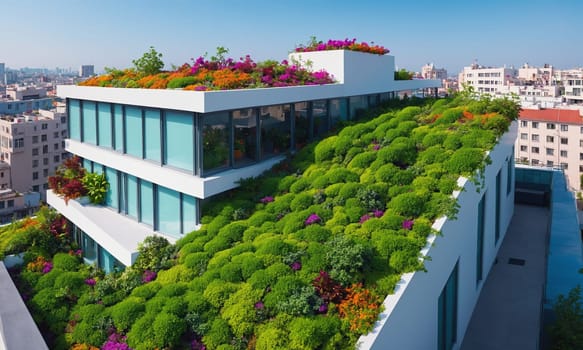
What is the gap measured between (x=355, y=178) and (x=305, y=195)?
1.47 metres

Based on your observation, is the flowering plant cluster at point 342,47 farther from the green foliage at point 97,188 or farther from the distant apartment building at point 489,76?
the distant apartment building at point 489,76

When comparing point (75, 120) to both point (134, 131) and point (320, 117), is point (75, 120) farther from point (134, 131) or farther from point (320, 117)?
point (320, 117)

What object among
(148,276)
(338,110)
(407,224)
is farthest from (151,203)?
(407,224)

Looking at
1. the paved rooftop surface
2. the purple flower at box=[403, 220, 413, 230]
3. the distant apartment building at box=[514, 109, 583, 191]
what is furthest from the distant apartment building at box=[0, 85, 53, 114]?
the purple flower at box=[403, 220, 413, 230]

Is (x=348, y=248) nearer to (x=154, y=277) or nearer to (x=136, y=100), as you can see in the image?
(x=154, y=277)

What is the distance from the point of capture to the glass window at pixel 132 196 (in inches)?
646

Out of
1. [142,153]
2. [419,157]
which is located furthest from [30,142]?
[419,157]

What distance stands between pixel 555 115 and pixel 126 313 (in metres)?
84.1

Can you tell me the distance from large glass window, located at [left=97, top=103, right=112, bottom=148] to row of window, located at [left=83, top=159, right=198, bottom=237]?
37.3 inches

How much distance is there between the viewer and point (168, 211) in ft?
49.4

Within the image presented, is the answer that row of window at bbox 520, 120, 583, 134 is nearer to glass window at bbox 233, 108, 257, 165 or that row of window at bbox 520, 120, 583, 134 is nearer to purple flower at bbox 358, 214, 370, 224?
glass window at bbox 233, 108, 257, 165

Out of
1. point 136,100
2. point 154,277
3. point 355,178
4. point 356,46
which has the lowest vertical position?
point 154,277

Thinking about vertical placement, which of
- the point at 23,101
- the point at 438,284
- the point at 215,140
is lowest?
the point at 438,284

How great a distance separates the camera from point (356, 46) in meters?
19.8
